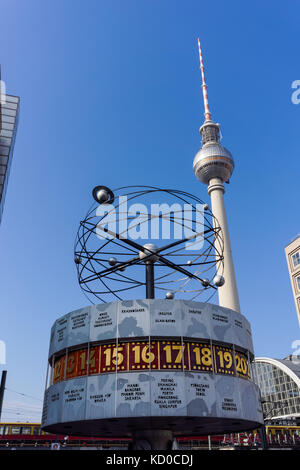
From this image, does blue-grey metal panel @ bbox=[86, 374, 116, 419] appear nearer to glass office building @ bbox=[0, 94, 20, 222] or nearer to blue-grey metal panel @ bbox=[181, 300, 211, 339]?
blue-grey metal panel @ bbox=[181, 300, 211, 339]

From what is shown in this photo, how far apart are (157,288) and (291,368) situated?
67399 mm

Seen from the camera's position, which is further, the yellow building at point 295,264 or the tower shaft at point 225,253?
the tower shaft at point 225,253

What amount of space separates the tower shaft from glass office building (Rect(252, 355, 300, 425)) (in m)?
14.9

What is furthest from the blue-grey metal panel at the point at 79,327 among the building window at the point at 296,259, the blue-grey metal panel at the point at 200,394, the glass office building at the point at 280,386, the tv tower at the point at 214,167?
the tv tower at the point at 214,167

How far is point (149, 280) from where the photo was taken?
1930cm

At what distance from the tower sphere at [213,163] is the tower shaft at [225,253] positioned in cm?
195

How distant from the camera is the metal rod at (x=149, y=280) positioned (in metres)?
18.8

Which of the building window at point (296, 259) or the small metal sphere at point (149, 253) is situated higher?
the building window at point (296, 259)

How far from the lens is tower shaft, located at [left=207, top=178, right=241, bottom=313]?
272 feet

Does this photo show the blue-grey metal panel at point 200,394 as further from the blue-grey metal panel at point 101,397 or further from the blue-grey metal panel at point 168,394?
the blue-grey metal panel at point 101,397

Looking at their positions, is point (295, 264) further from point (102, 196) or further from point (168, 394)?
point (168, 394)

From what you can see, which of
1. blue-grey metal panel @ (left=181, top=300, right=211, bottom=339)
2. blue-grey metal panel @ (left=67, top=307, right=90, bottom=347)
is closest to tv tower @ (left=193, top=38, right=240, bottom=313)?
blue-grey metal panel @ (left=181, top=300, right=211, bottom=339)

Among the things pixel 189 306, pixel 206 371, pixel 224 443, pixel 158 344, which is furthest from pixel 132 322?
pixel 224 443
